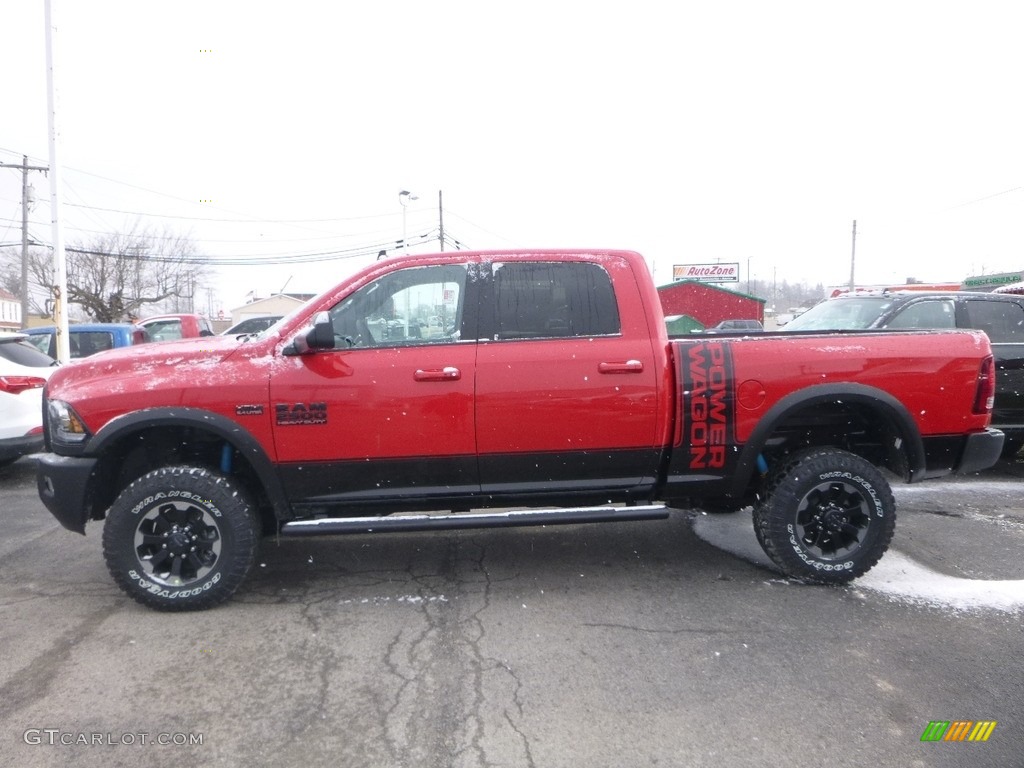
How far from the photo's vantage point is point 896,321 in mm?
7117

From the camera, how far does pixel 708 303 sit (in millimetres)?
26766

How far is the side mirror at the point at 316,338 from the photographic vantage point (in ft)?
12.7

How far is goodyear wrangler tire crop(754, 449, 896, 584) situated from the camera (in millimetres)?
4230

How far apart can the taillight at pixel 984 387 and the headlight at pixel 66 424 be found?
203 inches

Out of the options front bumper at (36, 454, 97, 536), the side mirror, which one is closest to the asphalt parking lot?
front bumper at (36, 454, 97, 536)

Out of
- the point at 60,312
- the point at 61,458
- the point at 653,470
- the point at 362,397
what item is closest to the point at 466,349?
the point at 362,397

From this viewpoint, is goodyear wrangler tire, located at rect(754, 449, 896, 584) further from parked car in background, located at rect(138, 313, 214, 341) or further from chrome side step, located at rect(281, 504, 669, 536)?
parked car in background, located at rect(138, 313, 214, 341)

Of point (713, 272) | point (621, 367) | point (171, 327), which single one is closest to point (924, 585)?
point (621, 367)

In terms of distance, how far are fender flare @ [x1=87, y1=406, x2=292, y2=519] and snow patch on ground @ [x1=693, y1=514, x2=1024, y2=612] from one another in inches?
125

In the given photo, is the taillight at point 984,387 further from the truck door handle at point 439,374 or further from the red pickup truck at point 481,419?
the truck door handle at point 439,374

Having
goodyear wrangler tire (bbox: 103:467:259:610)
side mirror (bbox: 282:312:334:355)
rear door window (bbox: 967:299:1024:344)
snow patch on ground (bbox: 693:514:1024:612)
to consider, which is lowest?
snow patch on ground (bbox: 693:514:1024:612)

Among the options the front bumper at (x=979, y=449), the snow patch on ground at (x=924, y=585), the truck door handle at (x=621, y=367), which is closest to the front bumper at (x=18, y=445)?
the truck door handle at (x=621, y=367)

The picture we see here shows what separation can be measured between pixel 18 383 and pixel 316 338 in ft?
15.8

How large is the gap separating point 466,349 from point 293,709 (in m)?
2.01
